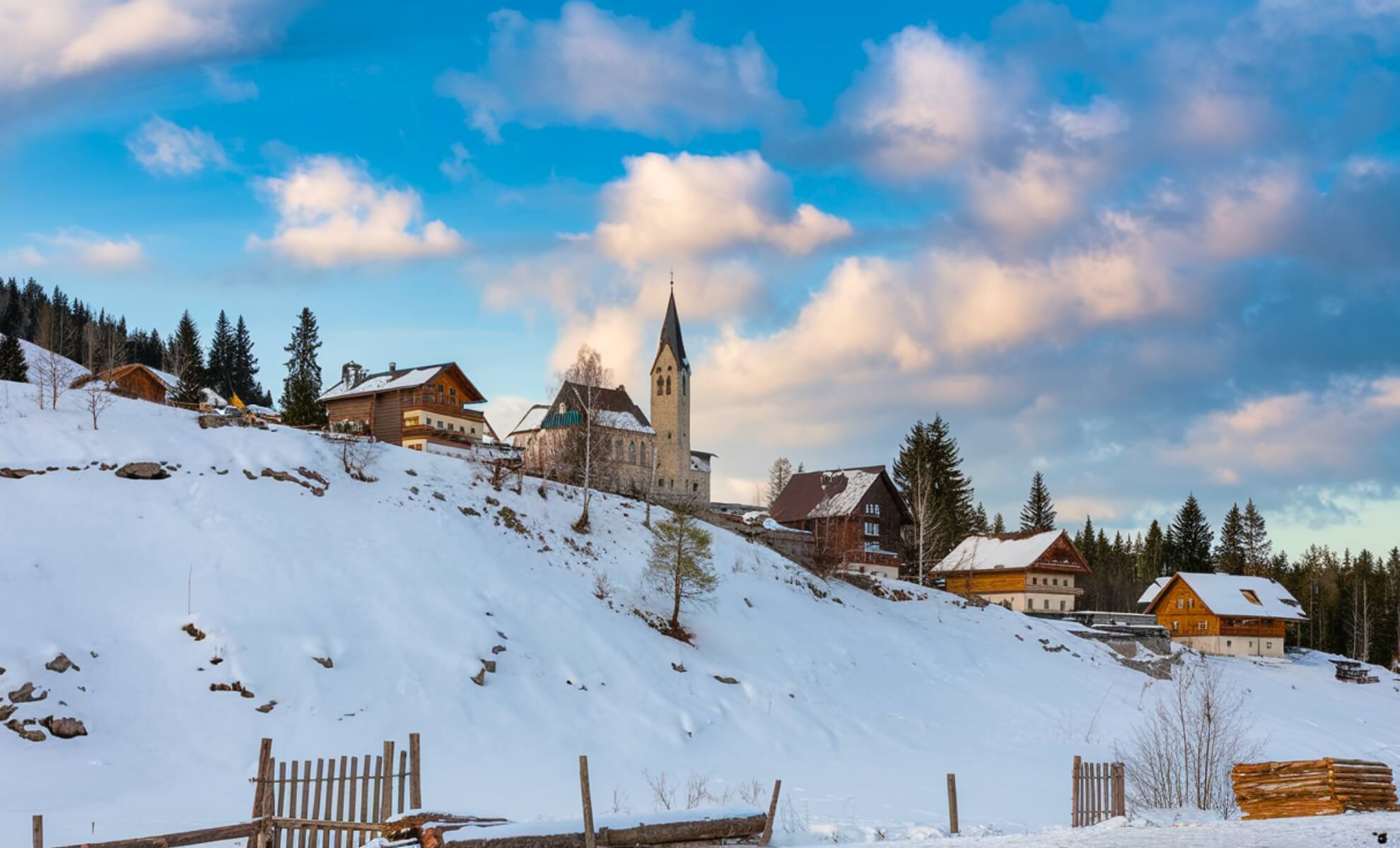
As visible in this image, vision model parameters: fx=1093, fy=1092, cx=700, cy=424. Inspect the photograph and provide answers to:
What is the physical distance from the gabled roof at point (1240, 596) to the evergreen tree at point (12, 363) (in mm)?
86820

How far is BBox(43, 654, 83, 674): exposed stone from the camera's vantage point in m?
28.0

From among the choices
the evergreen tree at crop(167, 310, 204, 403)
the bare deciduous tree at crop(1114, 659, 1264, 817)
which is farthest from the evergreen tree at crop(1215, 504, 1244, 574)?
the evergreen tree at crop(167, 310, 204, 403)

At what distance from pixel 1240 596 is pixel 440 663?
6407cm


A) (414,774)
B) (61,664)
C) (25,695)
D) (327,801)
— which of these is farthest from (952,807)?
(61,664)

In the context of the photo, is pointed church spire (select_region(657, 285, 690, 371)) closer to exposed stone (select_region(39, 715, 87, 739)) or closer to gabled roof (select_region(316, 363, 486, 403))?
gabled roof (select_region(316, 363, 486, 403))

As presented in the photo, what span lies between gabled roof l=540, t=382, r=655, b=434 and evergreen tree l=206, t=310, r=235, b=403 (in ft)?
235

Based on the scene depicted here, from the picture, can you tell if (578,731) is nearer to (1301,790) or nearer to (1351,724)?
(1301,790)

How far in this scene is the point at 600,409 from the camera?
218 feet

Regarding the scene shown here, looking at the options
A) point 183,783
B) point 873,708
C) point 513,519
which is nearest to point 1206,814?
point 873,708

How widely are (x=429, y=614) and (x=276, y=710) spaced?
754 cm

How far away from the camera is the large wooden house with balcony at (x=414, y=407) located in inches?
2685

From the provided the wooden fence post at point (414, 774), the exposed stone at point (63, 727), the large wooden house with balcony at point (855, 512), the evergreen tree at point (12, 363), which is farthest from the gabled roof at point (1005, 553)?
the evergreen tree at point (12, 363)

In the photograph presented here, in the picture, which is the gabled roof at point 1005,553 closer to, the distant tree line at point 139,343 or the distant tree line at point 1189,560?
the distant tree line at point 1189,560

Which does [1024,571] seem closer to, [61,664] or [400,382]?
[400,382]
